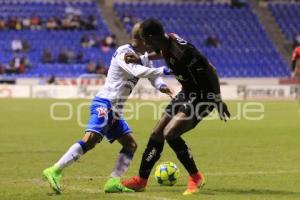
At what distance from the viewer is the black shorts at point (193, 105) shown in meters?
9.95

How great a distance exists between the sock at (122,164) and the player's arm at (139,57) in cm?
139

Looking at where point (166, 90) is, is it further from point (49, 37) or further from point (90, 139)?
point (49, 37)

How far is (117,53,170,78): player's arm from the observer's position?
962 cm

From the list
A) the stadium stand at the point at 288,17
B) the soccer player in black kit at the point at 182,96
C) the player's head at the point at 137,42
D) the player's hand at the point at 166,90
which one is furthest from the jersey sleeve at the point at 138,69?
the stadium stand at the point at 288,17

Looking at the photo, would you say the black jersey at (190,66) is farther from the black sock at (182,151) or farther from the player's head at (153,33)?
the black sock at (182,151)

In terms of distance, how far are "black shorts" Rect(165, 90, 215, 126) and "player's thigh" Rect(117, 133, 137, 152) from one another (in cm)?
77

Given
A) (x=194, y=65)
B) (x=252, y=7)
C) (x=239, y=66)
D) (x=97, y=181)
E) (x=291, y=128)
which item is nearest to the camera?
(x=194, y=65)

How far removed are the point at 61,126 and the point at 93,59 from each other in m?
25.1

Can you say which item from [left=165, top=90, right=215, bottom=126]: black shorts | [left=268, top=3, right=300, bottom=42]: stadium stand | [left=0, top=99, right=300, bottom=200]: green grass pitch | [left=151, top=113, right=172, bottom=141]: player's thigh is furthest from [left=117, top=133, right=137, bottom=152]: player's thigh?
[left=268, top=3, right=300, bottom=42]: stadium stand

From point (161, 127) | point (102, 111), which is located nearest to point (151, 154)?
point (161, 127)

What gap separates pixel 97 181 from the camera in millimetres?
11266

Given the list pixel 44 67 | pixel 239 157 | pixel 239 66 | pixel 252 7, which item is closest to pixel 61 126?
pixel 239 157

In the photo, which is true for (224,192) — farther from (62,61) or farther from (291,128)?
(62,61)

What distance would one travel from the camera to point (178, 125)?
9.84m
